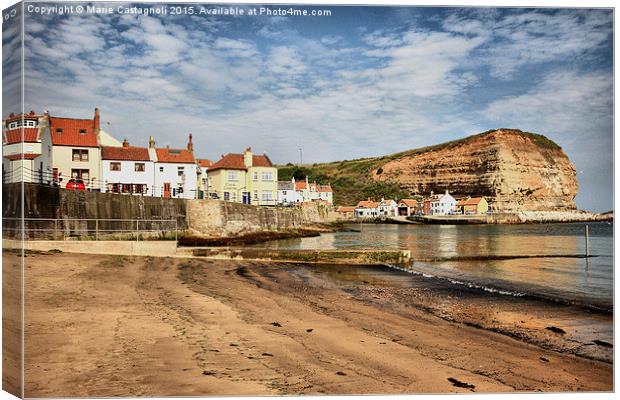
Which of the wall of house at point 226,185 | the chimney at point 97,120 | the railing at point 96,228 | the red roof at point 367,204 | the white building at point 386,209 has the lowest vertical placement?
the railing at point 96,228

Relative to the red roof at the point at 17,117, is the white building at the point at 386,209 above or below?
below

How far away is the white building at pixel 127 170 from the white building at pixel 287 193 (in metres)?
2.42

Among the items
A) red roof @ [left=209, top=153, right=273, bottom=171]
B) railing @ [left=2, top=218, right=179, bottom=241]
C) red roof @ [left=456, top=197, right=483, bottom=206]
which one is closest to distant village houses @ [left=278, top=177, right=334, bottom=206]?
red roof @ [left=209, top=153, right=273, bottom=171]

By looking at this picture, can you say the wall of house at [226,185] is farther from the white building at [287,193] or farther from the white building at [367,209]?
the white building at [367,209]

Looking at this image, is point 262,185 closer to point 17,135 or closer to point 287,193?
point 287,193

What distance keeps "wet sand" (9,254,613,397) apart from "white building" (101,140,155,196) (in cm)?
210

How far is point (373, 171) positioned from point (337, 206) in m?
3.69

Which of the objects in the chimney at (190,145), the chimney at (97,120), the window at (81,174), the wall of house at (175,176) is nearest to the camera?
the chimney at (97,120)

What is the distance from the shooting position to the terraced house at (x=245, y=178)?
24.3 ft

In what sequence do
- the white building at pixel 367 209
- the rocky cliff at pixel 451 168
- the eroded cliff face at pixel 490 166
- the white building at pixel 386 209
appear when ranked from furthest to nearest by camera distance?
the white building at pixel 367 209
the white building at pixel 386 209
the rocky cliff at pixel 451 168
the eroded cliff face at pixel 490 166

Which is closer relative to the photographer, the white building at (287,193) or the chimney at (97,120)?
the chimney at (97,120)

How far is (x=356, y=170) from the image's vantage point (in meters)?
7.52

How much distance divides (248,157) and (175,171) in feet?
9.22

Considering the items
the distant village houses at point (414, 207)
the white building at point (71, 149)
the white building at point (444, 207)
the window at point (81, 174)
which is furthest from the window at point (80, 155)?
the white building at point (444, 207)
